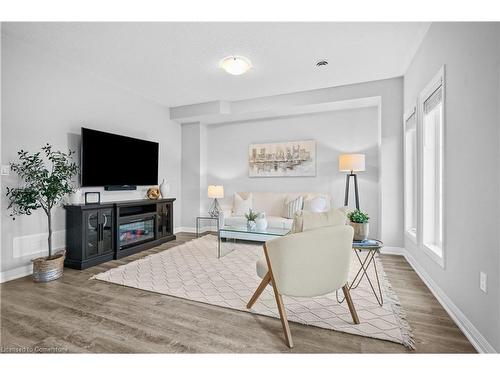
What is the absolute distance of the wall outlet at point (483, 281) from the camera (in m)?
1.57

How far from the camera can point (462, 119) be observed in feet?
6.23

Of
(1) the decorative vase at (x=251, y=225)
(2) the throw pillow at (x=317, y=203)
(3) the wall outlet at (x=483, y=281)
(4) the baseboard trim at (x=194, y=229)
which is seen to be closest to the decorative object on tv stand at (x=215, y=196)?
(4) the baseboard trim at (x=194, y=229)

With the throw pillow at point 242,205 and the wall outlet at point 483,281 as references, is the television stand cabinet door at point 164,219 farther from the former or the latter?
the wall outlet at point 483,281

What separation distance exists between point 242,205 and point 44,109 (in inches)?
133

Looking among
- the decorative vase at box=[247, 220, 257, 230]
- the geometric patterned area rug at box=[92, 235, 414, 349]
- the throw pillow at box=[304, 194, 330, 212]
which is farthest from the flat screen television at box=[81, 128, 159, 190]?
the throw pillow at box=[304, 194, 330, 212]

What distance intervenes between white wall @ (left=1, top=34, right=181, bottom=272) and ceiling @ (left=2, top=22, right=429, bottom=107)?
0.18m

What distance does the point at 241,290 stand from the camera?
2.53 metres

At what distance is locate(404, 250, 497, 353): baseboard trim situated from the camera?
5.08ft

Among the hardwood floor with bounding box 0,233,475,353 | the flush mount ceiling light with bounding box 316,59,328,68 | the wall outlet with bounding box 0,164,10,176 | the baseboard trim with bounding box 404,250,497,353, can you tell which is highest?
the flush mount ceiling light with bounding box 316,59,328,68

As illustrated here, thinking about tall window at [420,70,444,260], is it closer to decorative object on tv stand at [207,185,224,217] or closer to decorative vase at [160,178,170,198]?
decorative object on tv stand at [207,185,224,217]

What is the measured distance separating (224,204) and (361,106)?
3.45m

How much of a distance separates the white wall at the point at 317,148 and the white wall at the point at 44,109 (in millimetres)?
1982
